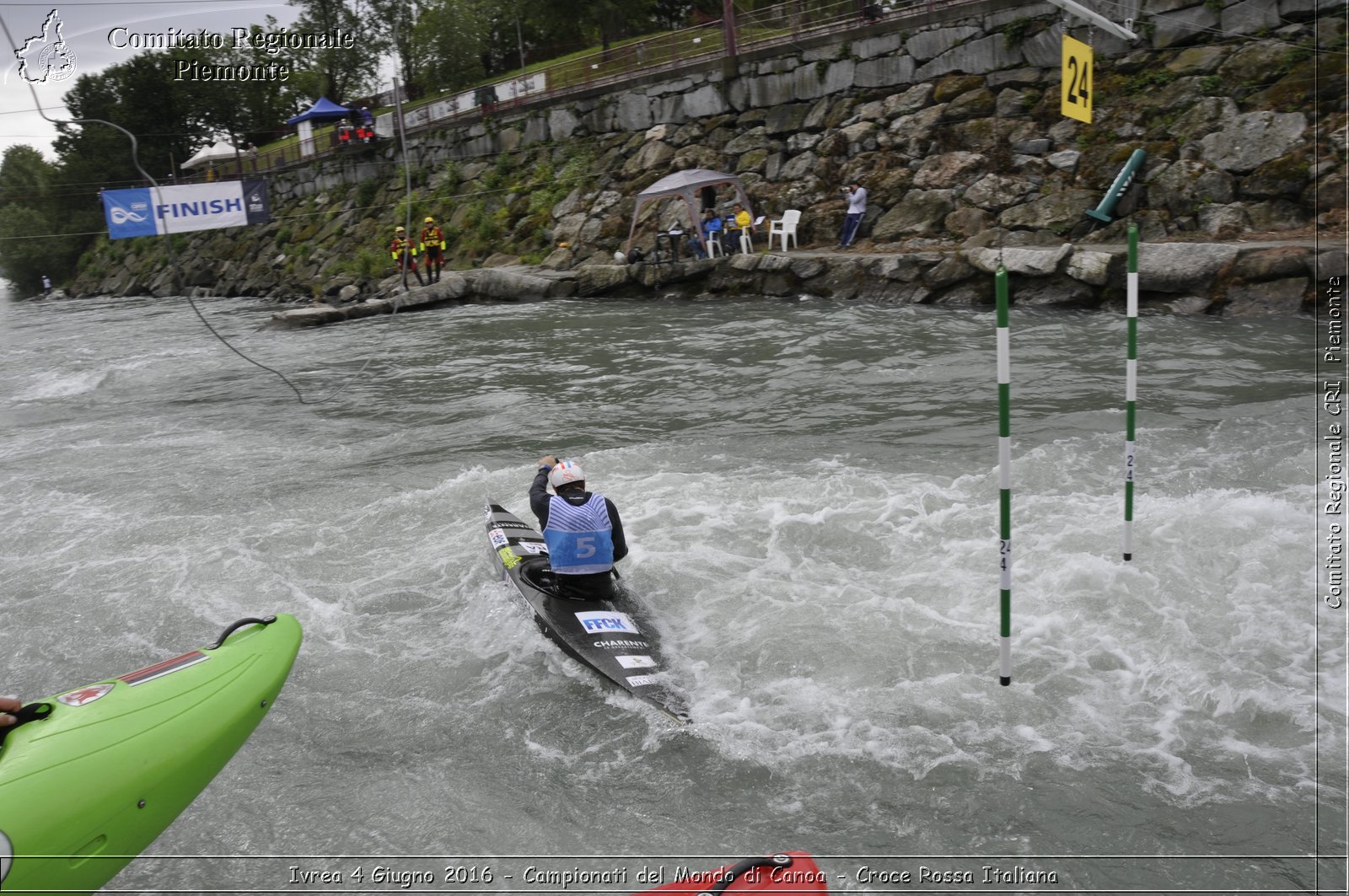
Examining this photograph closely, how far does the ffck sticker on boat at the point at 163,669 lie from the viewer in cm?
431

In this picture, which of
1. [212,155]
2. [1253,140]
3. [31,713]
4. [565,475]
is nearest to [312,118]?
[212,155]

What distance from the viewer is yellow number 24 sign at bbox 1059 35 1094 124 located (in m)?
6.52

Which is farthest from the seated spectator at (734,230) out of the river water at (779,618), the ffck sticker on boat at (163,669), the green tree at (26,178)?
the green tree at (26,178)

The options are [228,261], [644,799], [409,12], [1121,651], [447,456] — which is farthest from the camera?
[409,12]

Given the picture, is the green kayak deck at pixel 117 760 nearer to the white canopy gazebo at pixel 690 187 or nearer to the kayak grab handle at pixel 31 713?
the kayak grab handle at pixel 31 713

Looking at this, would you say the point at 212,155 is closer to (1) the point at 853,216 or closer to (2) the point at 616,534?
(1) the point at 853,216

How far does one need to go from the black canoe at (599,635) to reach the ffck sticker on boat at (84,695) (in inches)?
86.3

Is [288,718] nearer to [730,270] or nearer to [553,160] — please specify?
[730,270]

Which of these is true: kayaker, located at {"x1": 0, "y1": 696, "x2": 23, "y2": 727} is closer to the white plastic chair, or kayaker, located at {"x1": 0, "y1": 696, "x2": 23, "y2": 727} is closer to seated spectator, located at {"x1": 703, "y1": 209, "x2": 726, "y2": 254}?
the white plastic chair

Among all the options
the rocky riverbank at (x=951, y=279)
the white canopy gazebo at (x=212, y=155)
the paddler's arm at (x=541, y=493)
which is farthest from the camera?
the white canopy gazebo at (x=212, y=155)

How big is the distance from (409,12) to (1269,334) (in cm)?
3710

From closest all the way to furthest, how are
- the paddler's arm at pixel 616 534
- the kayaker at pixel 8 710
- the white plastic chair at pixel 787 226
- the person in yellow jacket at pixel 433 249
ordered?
1. the kayaker at pixel 8 710
2. the paddler's arm at pixel 616 534
3. the white plastic chair at pixel 787 226
4. the person in yellow jacket at pixel 433 249

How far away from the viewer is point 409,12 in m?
38.9

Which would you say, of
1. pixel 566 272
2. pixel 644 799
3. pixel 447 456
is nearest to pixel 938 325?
pixel 447 456
